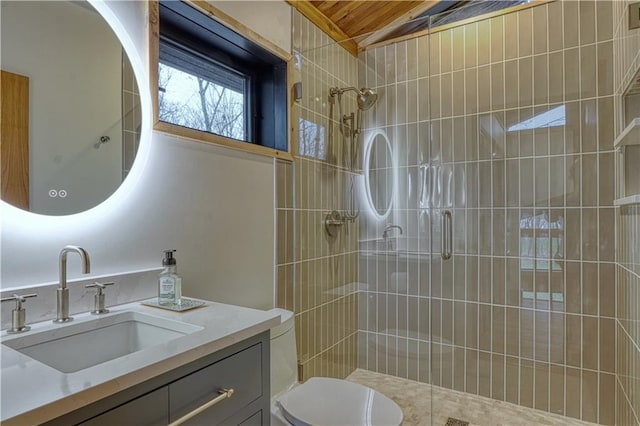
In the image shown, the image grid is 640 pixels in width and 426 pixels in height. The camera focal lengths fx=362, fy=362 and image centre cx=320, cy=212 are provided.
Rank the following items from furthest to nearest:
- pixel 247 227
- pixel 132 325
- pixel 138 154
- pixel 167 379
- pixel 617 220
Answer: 1. pixel 617 220
2. pixel 247 227
3. pixel 138 154
4. pixel 132 325
5. pixel 167 379

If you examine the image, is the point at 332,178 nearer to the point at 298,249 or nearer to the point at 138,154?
the point at 298,249

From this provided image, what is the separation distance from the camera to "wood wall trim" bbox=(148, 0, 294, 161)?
53.9 inches

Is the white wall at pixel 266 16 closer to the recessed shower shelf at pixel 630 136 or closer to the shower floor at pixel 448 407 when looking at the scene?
the recessed shower shelf at pixel 630 136

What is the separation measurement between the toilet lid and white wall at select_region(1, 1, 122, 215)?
108 cm

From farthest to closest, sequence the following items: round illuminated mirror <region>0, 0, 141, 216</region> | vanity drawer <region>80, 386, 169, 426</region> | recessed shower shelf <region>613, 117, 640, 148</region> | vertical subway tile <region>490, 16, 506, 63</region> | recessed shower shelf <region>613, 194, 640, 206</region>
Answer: vertical subway tile <region>490, 16, 506, 63</region> → recessed shower shelf <region>613, 117, 640, 148</region> → recessed shower shelf <region>613, 194, 640, 206</region> → round illuminated mirror <region>0, 0, 141, 216</region> → vanity drawer <region>80, 386, 169, 426</region>

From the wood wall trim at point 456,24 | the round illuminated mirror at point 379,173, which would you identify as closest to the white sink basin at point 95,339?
the round illuminated mirror at point 379,173

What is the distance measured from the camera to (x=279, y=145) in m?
2.04

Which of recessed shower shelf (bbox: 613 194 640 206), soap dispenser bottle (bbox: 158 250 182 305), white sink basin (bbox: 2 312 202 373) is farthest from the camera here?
recessed shower shelf (bbox: 613 194 640 206)

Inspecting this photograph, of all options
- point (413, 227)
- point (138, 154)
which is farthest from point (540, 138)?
point (138, 154)

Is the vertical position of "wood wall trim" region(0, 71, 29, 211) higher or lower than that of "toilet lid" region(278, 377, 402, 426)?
higher

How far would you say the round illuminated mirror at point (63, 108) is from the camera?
1013 millimetres

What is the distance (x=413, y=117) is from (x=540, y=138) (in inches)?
30.2

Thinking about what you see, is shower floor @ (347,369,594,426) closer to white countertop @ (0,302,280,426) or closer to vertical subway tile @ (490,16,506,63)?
white countertop @ (0,302,280,426)

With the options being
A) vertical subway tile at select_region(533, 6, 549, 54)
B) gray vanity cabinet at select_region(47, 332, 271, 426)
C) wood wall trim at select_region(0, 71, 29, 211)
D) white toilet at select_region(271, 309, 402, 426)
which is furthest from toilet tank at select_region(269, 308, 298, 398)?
vertical subway tile at select_region(533, 6, 549, 54)
